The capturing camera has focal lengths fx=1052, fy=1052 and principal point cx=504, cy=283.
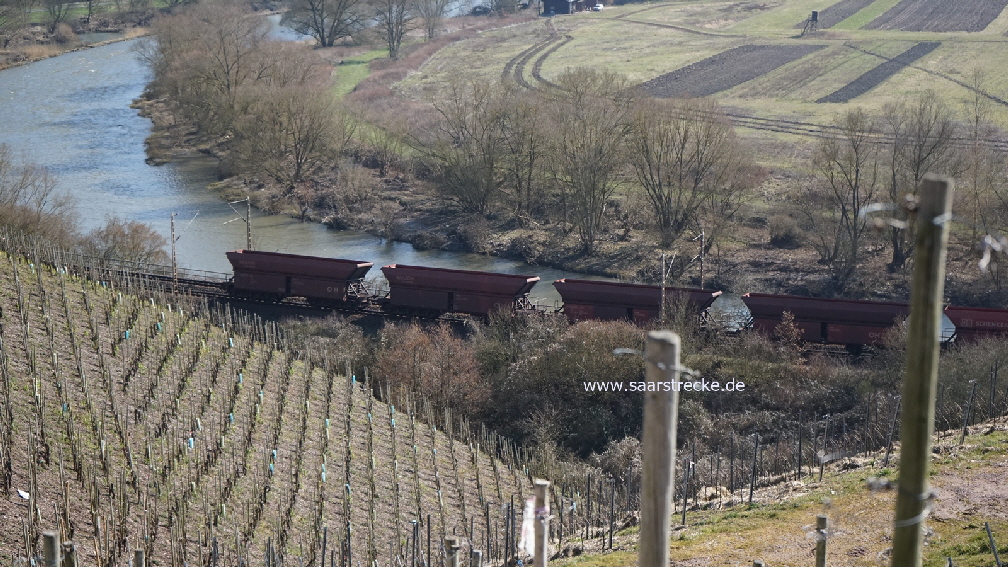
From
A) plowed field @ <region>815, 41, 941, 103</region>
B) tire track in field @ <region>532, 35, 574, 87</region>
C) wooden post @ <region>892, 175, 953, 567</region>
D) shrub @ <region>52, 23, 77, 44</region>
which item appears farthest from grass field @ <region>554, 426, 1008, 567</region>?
shrub @ <region>52, 23, 77, 44</region>

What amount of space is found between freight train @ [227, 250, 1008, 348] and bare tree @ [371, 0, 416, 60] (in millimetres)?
61998

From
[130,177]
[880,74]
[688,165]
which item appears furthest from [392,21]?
[688,165]

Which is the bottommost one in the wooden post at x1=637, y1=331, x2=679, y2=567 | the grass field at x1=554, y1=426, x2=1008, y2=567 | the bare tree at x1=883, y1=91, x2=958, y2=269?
the grass field at x1=554, y1=426, x2=1008, y2=567

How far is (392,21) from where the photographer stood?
363 ft

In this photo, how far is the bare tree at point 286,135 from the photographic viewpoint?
237ft

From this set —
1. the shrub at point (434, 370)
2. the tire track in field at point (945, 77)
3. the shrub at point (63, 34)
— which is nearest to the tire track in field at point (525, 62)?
the tire track in field at point (945, 77)

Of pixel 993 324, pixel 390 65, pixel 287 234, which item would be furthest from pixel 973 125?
pixel 390 65

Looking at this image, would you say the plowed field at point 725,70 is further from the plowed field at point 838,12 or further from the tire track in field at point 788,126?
the plowed field at point 838,12

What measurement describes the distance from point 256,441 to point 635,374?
13823 mm

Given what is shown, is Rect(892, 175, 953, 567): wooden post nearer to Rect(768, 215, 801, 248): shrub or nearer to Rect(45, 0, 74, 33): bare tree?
Rect(768, 215, 801, 248): shrub

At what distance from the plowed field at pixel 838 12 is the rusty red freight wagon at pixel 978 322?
75.4 m

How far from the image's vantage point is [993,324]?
133 feet

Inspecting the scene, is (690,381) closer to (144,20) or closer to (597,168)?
(597,168)

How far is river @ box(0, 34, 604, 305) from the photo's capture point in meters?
61.8
